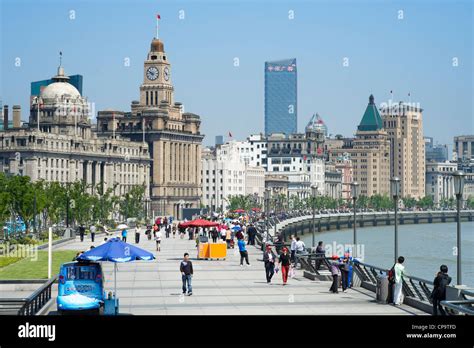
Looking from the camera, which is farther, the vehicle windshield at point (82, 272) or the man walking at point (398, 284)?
the man walking at point (398, 284)

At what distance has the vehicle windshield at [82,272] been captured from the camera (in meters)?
22.8

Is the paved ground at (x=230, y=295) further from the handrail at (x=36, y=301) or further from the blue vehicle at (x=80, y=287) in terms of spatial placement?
the handrail at (x=36, y=301)

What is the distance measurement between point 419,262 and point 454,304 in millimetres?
68892

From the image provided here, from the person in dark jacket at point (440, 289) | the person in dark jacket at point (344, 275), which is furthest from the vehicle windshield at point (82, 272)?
the person in dark jacket at point (344, 275)

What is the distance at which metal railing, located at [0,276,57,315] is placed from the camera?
2117 cm

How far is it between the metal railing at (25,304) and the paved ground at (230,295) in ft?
6.42

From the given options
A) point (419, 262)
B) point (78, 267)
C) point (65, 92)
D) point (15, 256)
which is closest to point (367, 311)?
point (78, 267)

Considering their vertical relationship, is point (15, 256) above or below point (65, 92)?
below

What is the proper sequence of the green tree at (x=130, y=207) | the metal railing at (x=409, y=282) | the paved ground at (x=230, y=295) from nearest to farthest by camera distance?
1. the paved ground at (x=230, y=295)
2. the metal railing at (x=409, y=282)
3. the green tree at (x=130, y=207)

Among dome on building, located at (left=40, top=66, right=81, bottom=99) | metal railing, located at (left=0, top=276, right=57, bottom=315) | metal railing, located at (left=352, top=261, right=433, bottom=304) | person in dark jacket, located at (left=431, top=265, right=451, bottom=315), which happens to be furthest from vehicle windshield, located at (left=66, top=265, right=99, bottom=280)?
dome on building, located at (left=40, top=66, right=81, bottom=99)

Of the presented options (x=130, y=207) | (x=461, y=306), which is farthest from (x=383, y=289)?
(x=130, y=207)
